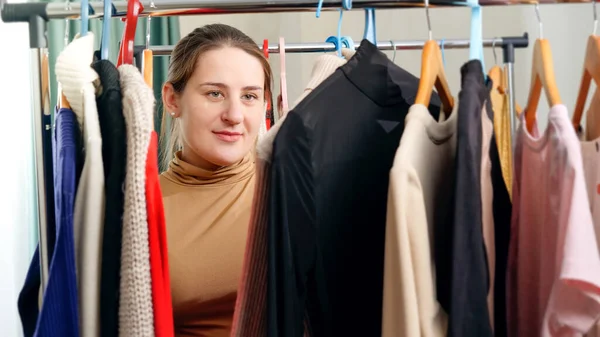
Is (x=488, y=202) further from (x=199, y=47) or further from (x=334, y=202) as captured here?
(x=199, y=47)

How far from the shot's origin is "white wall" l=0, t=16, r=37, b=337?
1.99m

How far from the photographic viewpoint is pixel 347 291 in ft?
2.59

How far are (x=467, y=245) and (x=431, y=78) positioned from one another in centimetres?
21

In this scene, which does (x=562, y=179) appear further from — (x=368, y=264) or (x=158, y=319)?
(x=158, y=319)

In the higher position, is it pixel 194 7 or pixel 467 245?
pixel 194 7

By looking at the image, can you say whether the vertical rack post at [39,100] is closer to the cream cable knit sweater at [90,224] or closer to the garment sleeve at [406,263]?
the cream cable knit sweater at [90,224]

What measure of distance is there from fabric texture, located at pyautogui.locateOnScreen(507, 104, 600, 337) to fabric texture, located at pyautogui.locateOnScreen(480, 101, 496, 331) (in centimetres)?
5

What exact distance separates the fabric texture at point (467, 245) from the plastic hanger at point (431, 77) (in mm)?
61

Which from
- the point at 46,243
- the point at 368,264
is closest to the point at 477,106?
the point at 368,264

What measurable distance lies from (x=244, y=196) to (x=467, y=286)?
66cm

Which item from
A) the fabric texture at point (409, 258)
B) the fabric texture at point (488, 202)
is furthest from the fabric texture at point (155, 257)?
the fabric texture at point (488, 202)

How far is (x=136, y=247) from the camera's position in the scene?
0.67 metres

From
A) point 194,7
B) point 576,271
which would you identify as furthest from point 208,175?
point 576,271

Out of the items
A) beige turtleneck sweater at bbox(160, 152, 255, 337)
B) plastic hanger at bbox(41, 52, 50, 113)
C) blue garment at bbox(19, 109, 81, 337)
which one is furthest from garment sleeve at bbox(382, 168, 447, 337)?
beige turtleneck sweater at bbox(160, 152, 255, 337)
